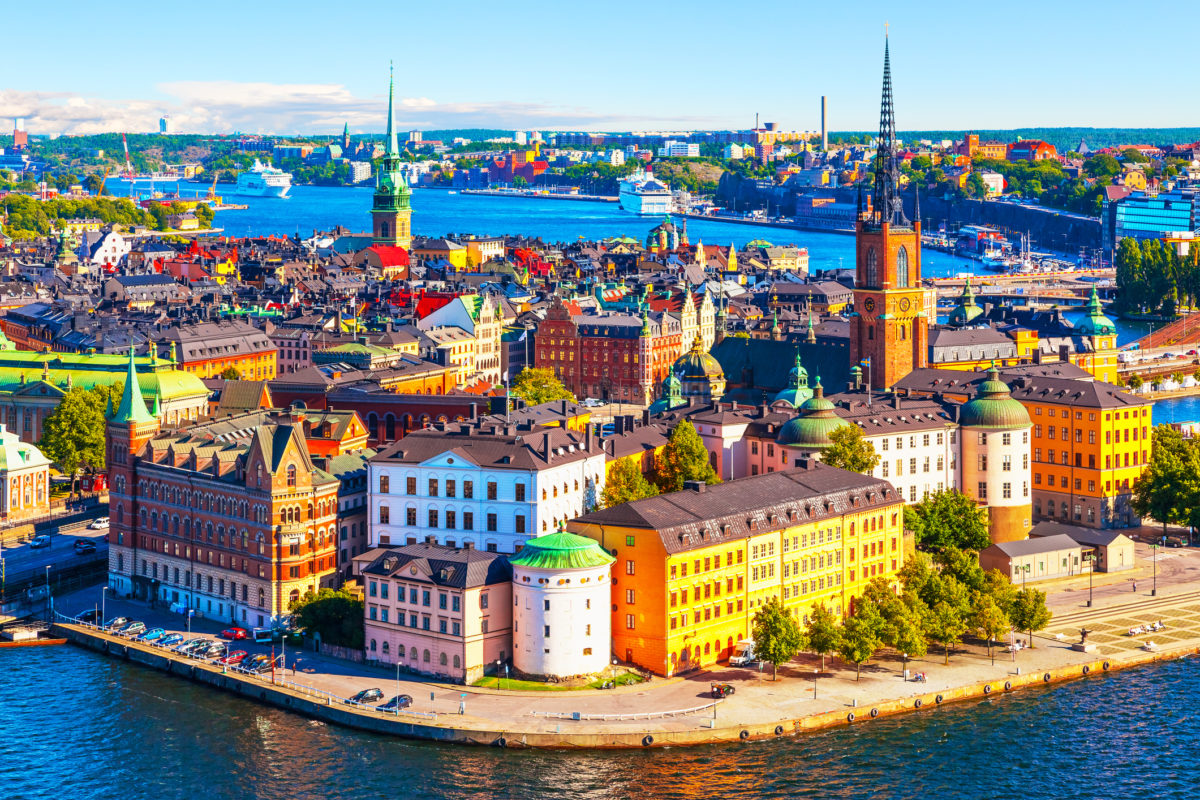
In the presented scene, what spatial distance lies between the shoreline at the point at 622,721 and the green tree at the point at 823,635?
2248mm

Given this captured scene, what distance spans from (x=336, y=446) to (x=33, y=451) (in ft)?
70.6

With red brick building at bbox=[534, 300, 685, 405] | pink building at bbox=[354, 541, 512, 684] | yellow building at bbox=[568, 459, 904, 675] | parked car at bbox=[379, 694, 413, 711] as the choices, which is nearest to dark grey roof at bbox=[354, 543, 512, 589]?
pink building at bbox=[354, 541, 512, 684]

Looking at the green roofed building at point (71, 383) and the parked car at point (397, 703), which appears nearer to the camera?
the parked car at point (397, 703)

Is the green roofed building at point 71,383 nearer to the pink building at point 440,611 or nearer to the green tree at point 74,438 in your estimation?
the green tree at point 74,438

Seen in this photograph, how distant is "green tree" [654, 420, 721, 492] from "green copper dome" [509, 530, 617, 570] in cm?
2184

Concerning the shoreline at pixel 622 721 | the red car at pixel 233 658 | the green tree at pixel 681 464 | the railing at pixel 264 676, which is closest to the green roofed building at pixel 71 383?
the railing at pixel 264 676

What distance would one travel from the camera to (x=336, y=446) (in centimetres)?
10106

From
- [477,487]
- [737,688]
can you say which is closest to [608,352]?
[477,487]

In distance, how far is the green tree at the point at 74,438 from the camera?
4545 inches

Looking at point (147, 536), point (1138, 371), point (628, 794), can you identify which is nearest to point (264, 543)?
point (147, 536)

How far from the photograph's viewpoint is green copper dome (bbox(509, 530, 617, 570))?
75.6m

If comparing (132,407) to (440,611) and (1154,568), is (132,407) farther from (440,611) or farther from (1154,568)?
(1154,568)

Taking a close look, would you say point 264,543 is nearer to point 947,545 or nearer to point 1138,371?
point 947,545

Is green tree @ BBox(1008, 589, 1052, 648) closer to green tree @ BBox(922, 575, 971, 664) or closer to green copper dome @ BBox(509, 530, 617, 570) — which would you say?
green tree @ BBox(922, 575, 971, 664)
